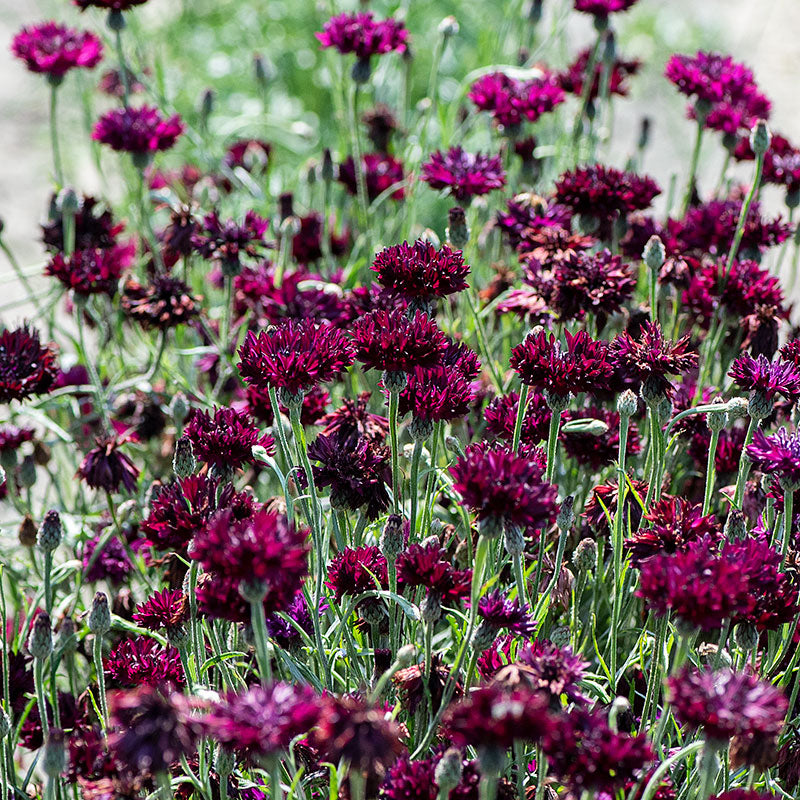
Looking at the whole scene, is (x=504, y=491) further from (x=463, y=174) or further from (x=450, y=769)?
(x=463, y=174)

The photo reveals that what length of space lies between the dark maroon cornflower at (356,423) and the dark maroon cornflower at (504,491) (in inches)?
13.7

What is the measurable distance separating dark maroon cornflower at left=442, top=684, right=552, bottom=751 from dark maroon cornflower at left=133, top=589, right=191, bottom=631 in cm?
41

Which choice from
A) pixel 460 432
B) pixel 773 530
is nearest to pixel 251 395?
pixel 460 432

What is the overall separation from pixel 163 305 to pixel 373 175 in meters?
0.60

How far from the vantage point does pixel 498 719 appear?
64 cm

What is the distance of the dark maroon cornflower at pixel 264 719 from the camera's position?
0.66 meters

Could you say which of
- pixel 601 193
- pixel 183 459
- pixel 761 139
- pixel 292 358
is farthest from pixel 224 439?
pixel 761 139

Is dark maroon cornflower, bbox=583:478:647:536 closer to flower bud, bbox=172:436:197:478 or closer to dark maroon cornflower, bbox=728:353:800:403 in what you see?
dark maroon cornflower, bbox=728:353:800:403

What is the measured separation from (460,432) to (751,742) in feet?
2.12

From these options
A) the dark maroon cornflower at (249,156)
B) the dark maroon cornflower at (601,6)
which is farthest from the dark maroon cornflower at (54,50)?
the dark maroon cornflower at (601,6)

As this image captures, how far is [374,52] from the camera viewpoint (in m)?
1.63

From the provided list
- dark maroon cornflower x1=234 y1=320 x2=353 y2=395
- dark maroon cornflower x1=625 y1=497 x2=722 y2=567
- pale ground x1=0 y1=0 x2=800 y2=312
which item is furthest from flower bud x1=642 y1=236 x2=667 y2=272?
pale ground x1=0 y1=0 x2=800 y2=312

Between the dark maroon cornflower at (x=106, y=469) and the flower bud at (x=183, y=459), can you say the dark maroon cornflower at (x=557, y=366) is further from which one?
the dark maroon cornflower at (x=106, y=469)

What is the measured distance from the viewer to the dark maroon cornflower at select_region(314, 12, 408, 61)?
1.64 meters
